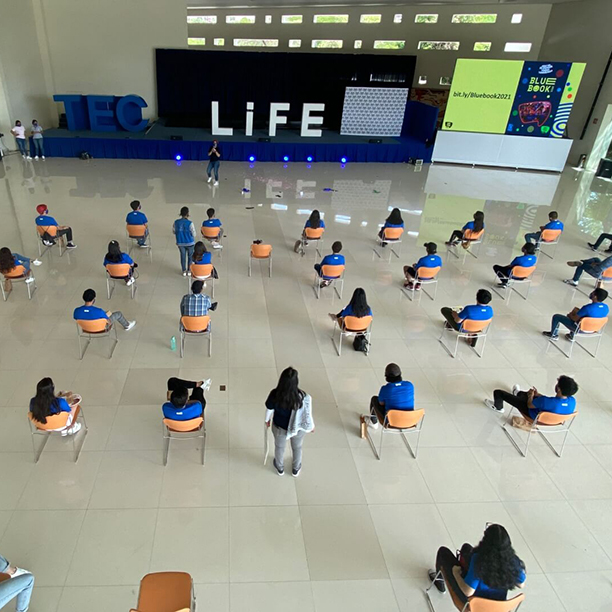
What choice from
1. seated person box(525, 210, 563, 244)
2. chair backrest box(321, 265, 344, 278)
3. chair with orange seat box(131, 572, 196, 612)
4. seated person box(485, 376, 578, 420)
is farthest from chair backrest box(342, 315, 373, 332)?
seated person box(525, 210, 563, 244)

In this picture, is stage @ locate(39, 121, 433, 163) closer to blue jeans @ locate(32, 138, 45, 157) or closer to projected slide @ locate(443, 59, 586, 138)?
blue jeans @ locate(32, 138, 45, 157)

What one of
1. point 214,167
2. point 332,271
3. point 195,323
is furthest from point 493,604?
point 214,167

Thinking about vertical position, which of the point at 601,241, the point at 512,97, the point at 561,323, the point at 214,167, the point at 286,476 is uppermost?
the point at 512,97

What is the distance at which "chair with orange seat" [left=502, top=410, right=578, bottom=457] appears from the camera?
448 cm

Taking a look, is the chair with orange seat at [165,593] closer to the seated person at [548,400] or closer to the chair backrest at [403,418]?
the chair backrest at [403,418]

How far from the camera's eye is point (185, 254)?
302 inches

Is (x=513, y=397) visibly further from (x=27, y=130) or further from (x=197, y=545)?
(x=27, y=130)

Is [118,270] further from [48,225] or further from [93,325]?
[48,225]

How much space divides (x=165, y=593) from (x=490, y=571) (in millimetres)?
1988

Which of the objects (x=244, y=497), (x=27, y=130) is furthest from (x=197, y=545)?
(x=27, y=130)

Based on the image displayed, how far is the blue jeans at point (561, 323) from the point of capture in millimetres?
6330

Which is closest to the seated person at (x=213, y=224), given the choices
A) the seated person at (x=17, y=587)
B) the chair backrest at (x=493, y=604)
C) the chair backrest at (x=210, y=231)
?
the chair backrest at (x=210, y=231)

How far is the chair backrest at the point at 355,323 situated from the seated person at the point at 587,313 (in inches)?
118

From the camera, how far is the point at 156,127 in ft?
57.4
